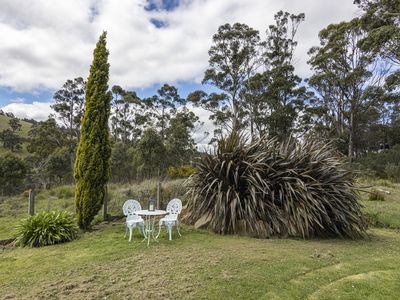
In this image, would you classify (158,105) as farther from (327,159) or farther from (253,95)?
(327,159)

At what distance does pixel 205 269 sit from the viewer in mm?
3453

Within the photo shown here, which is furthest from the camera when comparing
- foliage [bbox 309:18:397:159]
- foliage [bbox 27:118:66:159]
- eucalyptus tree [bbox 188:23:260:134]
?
foliage [bbox 27:118:66:159]

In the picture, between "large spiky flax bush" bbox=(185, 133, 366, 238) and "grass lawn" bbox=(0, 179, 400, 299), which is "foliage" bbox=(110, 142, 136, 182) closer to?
"large spiky flax bush" bbox=(185, 133, 366, 238)

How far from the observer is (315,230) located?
5598 millimetres

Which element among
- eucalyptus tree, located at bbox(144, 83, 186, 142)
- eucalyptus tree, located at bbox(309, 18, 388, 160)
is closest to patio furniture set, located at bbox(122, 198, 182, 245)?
eucalyptus tree, located at bbox(309, 18, 388, 160)

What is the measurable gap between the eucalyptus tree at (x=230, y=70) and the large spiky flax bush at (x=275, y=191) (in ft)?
43.9

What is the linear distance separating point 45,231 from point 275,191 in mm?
4739

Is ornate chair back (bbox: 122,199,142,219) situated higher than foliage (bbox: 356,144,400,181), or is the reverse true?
foliage (bbox: 356,144,400,181)

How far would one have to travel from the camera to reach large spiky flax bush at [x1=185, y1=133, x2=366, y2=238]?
17.9ft

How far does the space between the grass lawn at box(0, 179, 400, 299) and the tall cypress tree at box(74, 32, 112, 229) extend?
0.81m

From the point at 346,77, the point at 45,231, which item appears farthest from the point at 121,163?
the point at 346,77

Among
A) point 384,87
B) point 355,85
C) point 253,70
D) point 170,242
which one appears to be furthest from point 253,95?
point 170,242

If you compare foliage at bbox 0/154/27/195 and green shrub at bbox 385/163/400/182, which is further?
foliage at bbox 0/154/27/195

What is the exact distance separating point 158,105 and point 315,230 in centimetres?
2069
